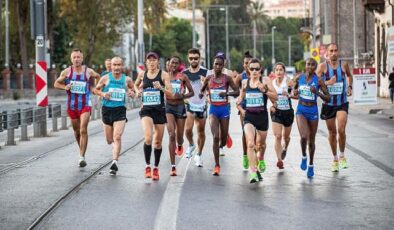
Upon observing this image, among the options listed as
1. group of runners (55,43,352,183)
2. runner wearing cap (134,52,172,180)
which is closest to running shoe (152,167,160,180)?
group of runners (55,43,352,183)

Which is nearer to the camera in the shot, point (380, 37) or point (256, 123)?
point (256, 123)

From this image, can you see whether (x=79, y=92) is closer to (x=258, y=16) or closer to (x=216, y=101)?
(x=216, y=101)

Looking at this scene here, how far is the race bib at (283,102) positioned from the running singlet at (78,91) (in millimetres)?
3176

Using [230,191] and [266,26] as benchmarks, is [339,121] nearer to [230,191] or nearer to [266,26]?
[230,191]

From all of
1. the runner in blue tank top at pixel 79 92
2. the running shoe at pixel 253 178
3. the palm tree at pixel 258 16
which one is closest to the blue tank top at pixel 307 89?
the running shoe at pixel 253 178

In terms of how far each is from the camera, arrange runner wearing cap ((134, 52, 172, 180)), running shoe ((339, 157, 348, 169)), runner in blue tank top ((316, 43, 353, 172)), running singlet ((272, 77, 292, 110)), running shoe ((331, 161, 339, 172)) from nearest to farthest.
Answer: runner wearing cap ((134, 52, 172, 180)) < runner in blue tank top ((316, 43, 353, 172)) < running shoe ((331, 161, 339, 172)) < running singlet ((272, 77, 292, 110)) < running shoe ((339, 157, 348, 169))

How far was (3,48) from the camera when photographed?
97250mm

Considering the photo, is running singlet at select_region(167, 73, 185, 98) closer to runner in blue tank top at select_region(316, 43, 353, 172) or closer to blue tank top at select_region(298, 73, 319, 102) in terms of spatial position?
blue tank top at select_region(298, 73, 319, 102)

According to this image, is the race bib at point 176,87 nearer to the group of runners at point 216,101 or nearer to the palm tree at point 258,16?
the group of runners at point 216,101

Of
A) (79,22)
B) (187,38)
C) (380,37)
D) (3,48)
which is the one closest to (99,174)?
(380,37)

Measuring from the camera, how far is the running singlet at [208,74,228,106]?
47.9ft

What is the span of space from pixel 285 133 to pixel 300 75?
1497mm

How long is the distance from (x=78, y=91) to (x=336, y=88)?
13.7 ft

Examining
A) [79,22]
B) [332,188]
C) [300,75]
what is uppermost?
[79,22]
